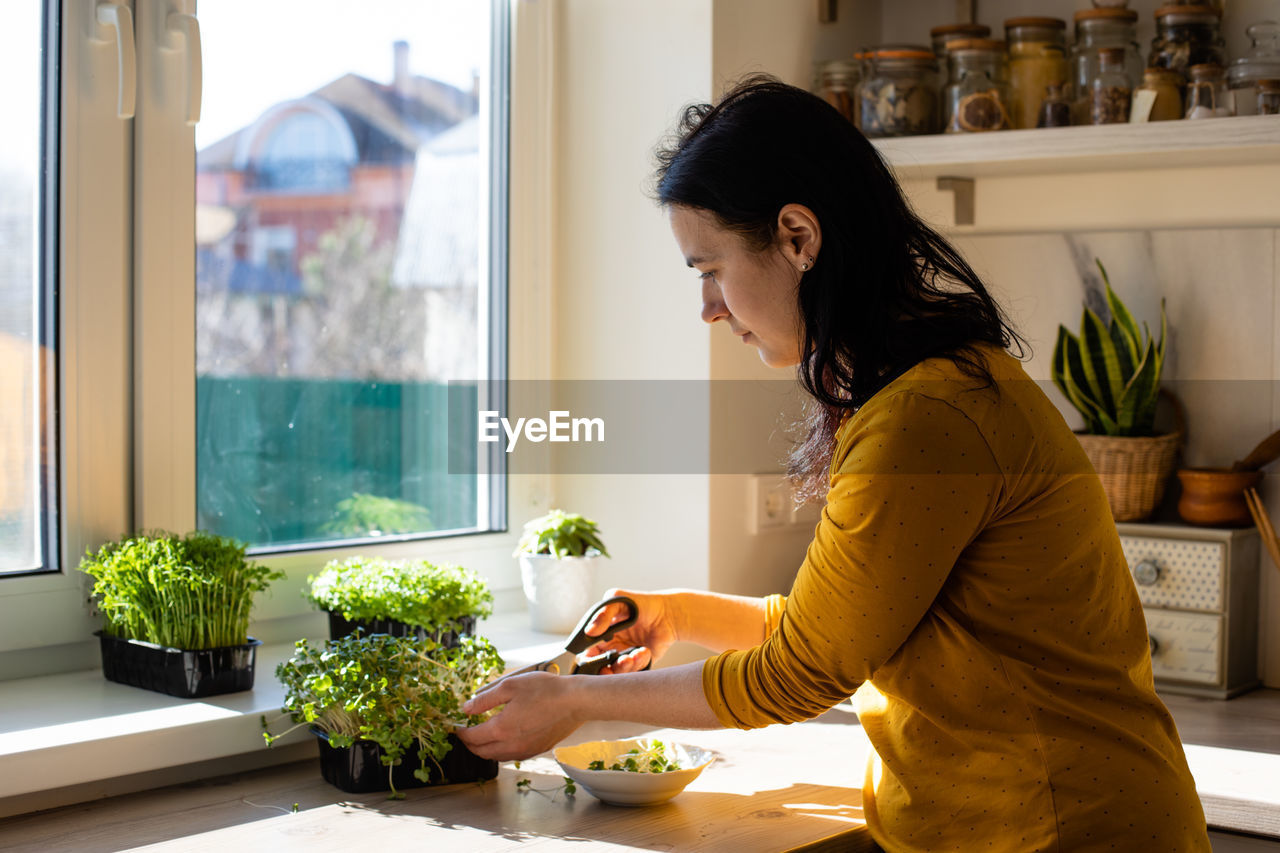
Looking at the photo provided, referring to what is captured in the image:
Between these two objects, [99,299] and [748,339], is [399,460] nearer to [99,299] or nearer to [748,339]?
[99,299]

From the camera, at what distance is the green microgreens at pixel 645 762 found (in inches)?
49.6

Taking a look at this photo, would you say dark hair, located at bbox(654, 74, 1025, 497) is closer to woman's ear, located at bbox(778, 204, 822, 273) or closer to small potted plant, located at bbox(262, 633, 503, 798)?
woman's ear, located at bbox(778, 204, 822, 273)

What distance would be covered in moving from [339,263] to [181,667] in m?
0.63

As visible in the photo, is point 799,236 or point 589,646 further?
point 589,646

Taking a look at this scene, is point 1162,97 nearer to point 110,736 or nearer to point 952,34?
point 952,34

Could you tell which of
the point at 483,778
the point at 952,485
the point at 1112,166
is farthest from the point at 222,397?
the point at 1112,166

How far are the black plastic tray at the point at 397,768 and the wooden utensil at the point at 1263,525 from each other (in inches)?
43.2

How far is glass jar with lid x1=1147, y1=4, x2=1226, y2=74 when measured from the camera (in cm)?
170

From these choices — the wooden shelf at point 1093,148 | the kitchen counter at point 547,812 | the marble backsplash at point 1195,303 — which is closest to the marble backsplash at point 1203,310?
the marble backsplash at point 1195,303

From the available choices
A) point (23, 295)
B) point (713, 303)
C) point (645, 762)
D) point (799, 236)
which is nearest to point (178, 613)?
point (23, 295)

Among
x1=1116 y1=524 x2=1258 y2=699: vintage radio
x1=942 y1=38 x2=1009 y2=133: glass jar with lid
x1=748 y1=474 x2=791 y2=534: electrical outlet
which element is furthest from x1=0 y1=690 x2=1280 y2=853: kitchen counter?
x1=942 y1=38 x2=1009 y2=133: glass jar with lid

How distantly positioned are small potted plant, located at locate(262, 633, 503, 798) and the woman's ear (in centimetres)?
55

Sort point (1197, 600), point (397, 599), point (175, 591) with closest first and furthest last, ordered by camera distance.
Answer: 1. point (175, 591)
2. point (397, 599)
3. point (1197, 600)

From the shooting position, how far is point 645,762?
4.20 ft
